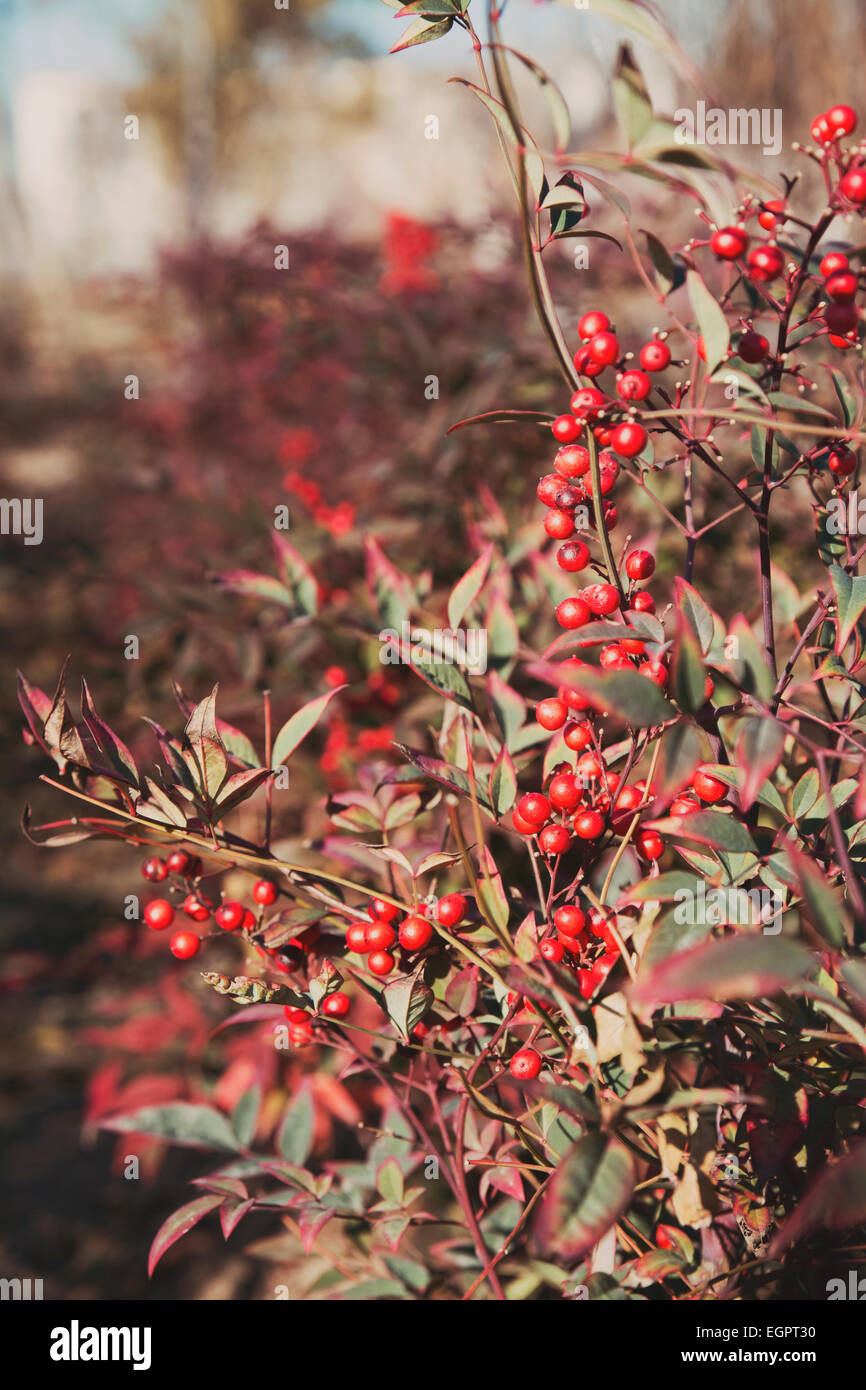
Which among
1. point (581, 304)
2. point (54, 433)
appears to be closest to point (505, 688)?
point (581, 304)

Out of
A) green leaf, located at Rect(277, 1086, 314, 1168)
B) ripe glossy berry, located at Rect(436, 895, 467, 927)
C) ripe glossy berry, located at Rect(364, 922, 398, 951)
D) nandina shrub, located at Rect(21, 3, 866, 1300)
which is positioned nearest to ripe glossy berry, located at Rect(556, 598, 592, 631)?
nandina shrub, located at Rect(21, 3, 866, 1300)

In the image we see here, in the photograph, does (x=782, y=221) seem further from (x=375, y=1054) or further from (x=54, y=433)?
(x=54, y=433)

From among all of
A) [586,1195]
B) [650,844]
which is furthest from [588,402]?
[586,1195]

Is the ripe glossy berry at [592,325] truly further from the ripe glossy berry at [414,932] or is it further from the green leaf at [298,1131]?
the green leaf at [298,1131]

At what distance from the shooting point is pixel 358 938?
0.53m

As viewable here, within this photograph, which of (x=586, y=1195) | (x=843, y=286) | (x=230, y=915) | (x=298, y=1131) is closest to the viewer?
(x=586, y=1195)

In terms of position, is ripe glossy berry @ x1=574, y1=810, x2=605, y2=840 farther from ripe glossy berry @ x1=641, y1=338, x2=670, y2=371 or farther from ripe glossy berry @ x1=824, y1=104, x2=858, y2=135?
ripe glossy berry @ x1=824, y1=104, x2=858, y2=135

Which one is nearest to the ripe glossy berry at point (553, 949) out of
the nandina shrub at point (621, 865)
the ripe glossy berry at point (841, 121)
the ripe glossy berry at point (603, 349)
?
the nandina shrub at point (621, 865)

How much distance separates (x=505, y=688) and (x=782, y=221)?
0.32m

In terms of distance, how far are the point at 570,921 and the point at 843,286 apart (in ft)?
1.16

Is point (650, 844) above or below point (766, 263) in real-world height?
below

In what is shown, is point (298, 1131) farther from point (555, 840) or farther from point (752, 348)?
point (752, 348)

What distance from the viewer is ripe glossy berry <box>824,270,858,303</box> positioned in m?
0.45

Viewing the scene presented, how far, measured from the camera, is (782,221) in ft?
1.55
